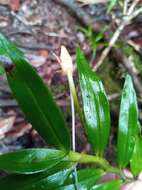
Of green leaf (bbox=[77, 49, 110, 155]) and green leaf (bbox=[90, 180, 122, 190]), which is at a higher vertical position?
green leaf (bbox=[77, 49, 110, 155])

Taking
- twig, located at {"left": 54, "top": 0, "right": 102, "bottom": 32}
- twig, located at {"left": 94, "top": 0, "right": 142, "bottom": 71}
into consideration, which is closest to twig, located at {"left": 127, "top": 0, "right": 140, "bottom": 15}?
twig, located at {"left": 94, "top": 0, "right": 142, "bottom": 71}

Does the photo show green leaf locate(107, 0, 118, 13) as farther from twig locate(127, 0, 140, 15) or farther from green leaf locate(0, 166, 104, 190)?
green leaf locate(0, 166, 104, 190)

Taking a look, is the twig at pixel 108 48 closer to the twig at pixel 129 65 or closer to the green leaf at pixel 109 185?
the twig at pixel 129 65

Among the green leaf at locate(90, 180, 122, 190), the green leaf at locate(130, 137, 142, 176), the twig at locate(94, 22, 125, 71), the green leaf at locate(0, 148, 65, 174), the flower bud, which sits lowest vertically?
the green leaf at locate(90, 180, 122, 190)

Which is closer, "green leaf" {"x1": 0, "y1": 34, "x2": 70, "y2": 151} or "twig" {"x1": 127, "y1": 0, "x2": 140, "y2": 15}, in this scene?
"green leaf" {"x1": 0, "y1": 34, "x2": 70, "y2": 151}

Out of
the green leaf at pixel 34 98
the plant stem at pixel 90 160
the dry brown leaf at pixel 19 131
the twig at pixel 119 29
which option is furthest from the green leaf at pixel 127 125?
the twig at pixel 119 29

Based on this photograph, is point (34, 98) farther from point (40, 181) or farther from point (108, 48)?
point (108, 48)

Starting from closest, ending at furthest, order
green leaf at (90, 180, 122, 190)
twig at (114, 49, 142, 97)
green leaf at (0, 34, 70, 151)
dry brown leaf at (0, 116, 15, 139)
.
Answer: green leaf at (0, 34, 70, 151)
green leaf at (90, 180, 122, 190)
dry brown leaf at (0, 116, 15, 139)
twig at (114, 49, 142, 97)
